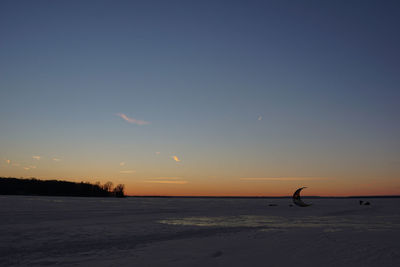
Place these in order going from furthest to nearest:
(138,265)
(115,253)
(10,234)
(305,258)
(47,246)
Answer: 1. (10,234)
2. (47,246)
3. (115,253)
4. (305,258)
5. (138,265)

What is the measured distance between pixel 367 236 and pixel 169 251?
433 inches

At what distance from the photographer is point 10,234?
17.5 metres

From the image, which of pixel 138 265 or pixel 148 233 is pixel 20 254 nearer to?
pixel 138 265

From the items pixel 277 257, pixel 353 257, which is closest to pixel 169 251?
pixel 277 257

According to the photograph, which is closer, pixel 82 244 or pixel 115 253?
pixel 115 253

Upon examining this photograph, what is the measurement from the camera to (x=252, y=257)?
1198 centimetres

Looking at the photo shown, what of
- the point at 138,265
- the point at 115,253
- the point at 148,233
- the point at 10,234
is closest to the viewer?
the point at 138,265

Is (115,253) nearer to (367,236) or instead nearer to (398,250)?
(398,250)

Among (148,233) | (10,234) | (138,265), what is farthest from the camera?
(148,233)

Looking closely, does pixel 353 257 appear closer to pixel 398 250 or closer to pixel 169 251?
pixel 398 250

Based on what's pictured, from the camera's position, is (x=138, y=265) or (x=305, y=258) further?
(x=305, y=258)

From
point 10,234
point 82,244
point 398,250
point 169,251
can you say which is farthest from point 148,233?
point 398,250

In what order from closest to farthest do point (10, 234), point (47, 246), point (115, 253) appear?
point (115, 253) → point (47, 246) → point (10, 234)

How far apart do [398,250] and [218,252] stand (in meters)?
7.18
